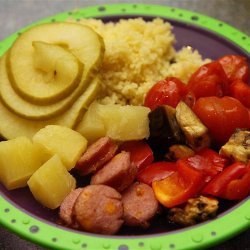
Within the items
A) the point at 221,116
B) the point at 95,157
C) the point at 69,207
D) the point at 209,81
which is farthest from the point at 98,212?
the point at 209,81

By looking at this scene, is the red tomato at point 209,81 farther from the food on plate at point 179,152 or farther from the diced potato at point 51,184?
the diced potato at point 51,184

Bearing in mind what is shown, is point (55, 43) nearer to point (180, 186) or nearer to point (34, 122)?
point (34, 122)

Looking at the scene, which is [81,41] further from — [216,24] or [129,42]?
[216,24]

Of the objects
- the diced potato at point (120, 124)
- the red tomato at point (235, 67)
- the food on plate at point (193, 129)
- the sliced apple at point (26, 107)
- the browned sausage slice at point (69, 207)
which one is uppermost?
the red tomato at point (235, 67)

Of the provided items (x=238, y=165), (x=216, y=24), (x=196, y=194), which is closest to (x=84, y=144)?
(x=196, y=194)

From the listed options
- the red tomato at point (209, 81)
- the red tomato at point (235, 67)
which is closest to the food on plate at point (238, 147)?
the red tomato at point (209, 81)

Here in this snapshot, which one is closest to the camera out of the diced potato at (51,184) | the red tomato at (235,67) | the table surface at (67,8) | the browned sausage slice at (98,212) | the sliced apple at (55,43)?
the browned sausage slice at (98,212)

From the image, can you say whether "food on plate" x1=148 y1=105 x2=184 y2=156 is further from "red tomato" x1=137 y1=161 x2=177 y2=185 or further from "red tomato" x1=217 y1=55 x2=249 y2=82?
"red tomato" x1=217 y1=55 x2=249 y2=82
